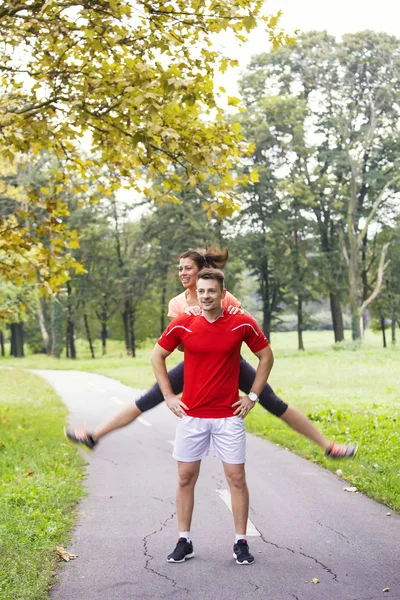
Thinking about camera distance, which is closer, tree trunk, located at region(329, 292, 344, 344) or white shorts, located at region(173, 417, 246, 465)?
white shorts, located at region(173, 417, 246, 465)

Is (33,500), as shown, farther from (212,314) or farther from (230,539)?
(212,314)

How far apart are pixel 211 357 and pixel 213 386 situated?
0.64 feet

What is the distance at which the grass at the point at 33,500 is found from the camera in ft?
15.4

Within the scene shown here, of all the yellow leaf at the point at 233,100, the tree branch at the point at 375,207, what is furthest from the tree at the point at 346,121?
the yellow leaf at the point at 233,100

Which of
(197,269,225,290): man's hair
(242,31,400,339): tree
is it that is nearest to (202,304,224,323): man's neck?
(197,269,225,290): man's hair

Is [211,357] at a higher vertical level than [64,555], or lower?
higher

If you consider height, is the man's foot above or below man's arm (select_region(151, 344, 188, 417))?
below

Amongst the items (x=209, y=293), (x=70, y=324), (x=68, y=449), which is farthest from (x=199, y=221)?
(x=209, y=293)

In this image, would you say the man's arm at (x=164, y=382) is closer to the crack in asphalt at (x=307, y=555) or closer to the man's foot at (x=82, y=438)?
the man's foot at (x=82, y=438)

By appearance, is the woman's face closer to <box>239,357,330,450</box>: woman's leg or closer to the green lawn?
<box>239,357,330,450</box>: woman's leg

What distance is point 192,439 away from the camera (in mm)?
5008

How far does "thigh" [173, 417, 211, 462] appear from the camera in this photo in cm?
496

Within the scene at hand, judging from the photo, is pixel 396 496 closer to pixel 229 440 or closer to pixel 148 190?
pixel 229 440

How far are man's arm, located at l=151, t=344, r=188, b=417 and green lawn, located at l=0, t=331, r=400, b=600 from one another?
4.42 feet
